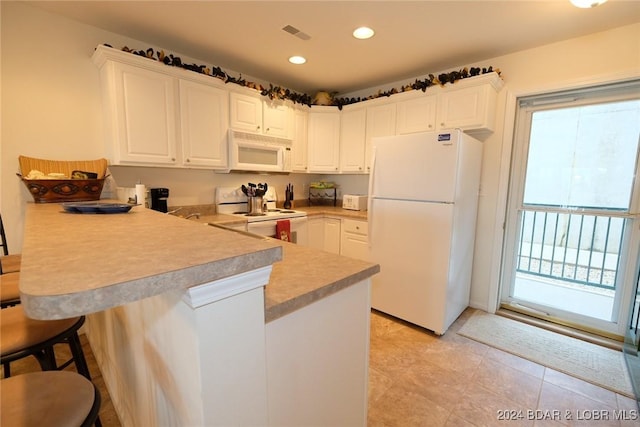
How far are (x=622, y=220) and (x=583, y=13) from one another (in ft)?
5.32

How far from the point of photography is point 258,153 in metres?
3.04

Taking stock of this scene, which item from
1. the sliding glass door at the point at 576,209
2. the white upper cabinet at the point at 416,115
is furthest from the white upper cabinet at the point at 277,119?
the sliding glass door at the point at 576,209

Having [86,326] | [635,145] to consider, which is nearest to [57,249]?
[86,326]

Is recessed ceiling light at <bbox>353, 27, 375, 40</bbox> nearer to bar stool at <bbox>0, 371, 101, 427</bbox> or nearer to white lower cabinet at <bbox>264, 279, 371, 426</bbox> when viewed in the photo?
white lower cabinet at <bbox>264, 279, 371, 426</bbox>

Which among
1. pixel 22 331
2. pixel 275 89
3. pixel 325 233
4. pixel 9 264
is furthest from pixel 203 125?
pixel 22 331

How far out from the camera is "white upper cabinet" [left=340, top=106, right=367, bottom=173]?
Result: 339 cm

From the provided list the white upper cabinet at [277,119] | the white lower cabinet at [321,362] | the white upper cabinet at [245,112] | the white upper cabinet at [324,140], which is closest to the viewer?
the white lower cabinet at [321,362]

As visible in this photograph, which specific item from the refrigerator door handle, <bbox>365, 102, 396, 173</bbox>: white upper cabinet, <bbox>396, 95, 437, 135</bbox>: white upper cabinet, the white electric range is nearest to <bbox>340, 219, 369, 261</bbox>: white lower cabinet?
the refrigerator door handle

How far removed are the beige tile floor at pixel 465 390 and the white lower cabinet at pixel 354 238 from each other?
102cm

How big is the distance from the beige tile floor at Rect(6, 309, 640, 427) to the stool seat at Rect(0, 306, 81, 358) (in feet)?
2.67

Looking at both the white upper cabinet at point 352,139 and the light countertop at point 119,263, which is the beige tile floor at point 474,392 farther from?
the white upper cabinet at point 352,139

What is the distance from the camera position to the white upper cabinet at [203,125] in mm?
2486

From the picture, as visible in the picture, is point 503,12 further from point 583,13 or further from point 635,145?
point 635,145

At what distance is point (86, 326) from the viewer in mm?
2266
